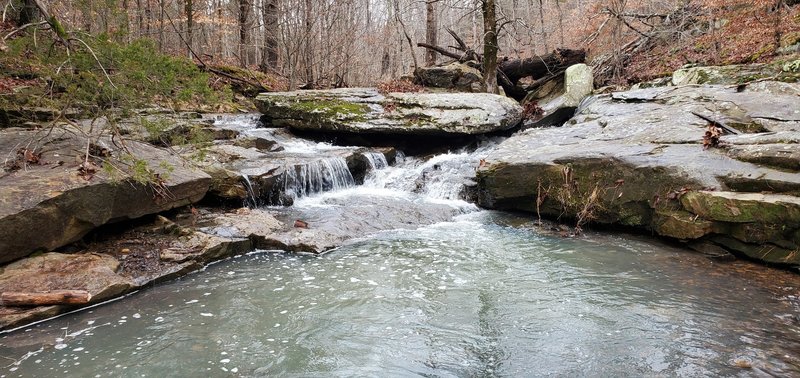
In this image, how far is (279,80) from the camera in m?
20.1

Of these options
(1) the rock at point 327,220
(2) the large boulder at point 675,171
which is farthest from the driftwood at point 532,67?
(1) the rock at point 327,220

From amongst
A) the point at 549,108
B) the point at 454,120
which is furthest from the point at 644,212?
the point at 549,108

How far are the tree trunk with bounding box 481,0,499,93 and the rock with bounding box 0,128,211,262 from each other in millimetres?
9929

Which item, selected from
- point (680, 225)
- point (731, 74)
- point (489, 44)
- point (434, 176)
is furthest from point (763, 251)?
point (489, 44)

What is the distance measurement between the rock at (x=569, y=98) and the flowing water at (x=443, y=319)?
6842 mm

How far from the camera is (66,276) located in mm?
4996

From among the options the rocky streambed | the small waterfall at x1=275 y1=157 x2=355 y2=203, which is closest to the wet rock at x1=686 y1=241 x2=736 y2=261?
the rocky streambed

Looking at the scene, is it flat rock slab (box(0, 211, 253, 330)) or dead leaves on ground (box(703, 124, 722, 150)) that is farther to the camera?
dead leaves on ground (box(703, 124, 722, 150))

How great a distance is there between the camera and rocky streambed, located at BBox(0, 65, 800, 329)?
540 centimetres

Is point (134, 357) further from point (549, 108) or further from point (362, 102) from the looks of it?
point (549, 108)

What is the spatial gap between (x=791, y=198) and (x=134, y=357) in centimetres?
745

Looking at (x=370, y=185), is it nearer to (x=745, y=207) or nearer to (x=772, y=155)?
(x=745, y=207)

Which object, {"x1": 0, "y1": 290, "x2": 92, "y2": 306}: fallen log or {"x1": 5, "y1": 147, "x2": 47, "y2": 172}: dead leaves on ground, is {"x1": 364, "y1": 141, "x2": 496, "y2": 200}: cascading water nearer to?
{"x1": 5, "y1": 147, "x2": 47, "y2": 172}: dead leaves on ground

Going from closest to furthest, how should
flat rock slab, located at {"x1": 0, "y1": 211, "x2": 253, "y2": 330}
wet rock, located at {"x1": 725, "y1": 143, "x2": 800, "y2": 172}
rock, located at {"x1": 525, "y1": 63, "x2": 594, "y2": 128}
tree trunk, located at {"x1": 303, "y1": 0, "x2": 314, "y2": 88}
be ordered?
1. flat rock slab, located at {"x1": 0, "y1": 211, "x2": 253, "y2": 330}
2. wet rock, located at {"x1": 725, "y1": 143, "x2": 800, "y2": 172}
3. rock, located at {"x1": 525, "y1": 63, "x2": 594, "y2": 128}
4. tree trunk, located at {"x1": 303, "y1": 0, "x2": 314, "y2": 88}
